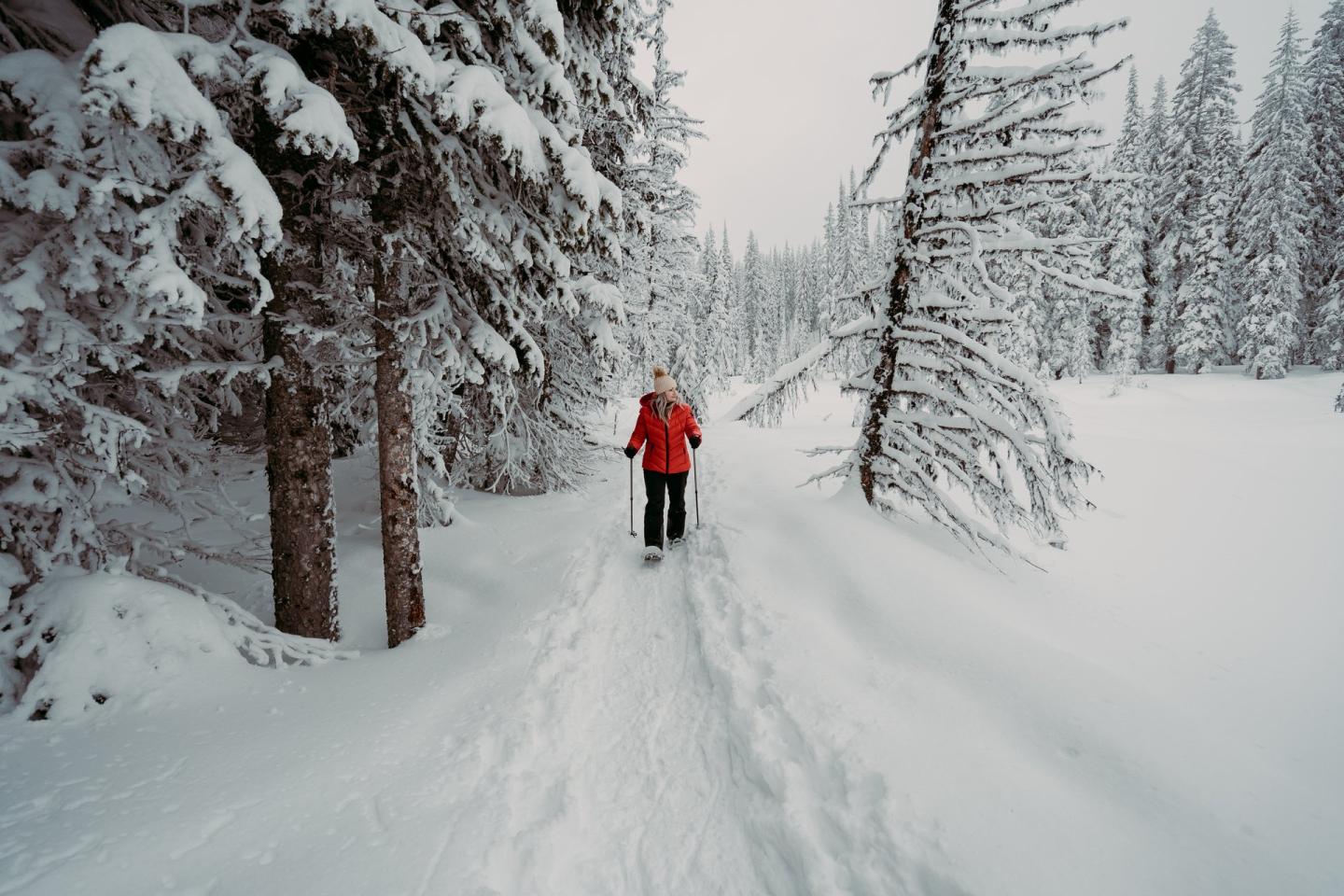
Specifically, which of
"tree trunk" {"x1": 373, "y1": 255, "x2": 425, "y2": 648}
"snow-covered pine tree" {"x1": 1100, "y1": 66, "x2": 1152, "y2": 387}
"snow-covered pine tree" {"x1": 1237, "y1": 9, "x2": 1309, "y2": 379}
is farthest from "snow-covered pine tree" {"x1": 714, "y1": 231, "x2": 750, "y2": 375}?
"tree trunk" {"x1": 373, "y1": 255, "x2": 425, "y2": 648}

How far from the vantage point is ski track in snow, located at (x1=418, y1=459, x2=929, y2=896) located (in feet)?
8.89

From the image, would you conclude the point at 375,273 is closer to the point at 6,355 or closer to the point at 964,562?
the point at 6,355

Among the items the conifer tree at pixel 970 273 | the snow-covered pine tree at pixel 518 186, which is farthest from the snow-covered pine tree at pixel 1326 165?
the snow-covered pine tree at pixel 518 186

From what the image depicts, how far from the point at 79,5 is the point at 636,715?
725 centimetres

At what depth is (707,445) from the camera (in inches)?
569

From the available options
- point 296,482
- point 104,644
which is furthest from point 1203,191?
point 104,644

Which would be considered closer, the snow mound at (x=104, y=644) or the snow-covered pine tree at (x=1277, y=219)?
the snow mound at (x=104, y=644)

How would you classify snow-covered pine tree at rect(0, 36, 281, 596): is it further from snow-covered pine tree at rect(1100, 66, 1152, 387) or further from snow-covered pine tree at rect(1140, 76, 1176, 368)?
snow-covered pine tree at rect(1140, 76, 1176, 368)

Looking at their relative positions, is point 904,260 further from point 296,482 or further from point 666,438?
point 296,482

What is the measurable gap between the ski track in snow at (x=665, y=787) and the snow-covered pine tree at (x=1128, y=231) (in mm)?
35801

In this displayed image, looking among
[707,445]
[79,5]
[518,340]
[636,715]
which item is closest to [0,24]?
[79,5]

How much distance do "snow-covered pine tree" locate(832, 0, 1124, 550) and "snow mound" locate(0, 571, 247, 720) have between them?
7011mm

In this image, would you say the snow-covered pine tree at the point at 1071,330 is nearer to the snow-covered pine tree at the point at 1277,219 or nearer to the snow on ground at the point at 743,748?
the snow-covered pine tree at the point at 1277,219

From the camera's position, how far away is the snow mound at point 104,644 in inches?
139
